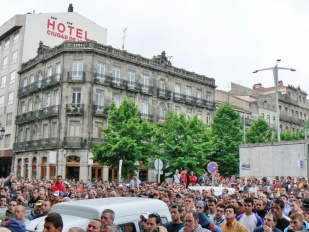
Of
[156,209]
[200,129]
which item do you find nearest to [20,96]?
[200,129]

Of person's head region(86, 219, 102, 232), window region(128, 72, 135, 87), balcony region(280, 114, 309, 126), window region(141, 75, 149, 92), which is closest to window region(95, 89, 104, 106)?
window region(128, 72, 135, 87)

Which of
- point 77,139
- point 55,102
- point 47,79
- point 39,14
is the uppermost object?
point 39,14

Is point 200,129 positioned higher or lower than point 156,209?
higher

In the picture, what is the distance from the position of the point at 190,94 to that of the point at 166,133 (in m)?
11.3

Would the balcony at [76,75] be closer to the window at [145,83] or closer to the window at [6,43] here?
the window at [145,83]

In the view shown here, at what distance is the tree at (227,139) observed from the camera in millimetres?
44188

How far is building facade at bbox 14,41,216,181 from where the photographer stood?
132 feet

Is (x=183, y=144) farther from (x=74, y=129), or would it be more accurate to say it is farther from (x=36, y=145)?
(x=36, y=145)

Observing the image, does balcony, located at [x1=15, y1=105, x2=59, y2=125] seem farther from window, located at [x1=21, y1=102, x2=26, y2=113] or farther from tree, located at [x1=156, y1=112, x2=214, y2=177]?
tree, located at [x1=156, y1=112, x2=214, y2=177]

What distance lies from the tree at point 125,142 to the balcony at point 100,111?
3.44 m

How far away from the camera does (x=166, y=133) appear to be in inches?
1622

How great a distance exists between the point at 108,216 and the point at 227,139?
3984 cm

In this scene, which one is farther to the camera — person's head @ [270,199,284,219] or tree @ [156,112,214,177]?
tree @ [156,112,214,177]

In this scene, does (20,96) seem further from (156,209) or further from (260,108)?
(156,209)
